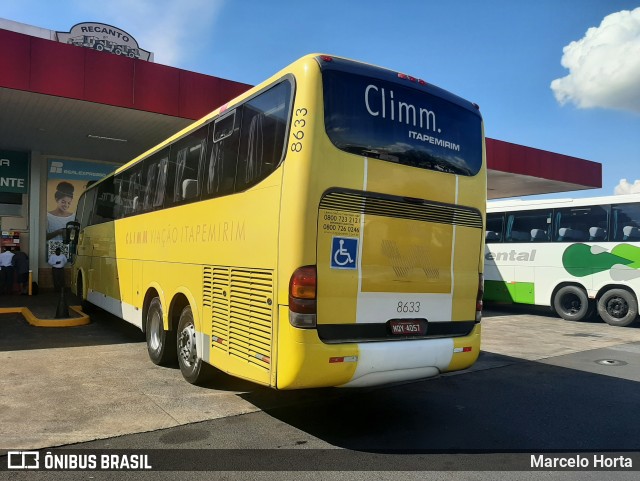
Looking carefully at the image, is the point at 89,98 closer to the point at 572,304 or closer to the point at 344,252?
the point at 344,252

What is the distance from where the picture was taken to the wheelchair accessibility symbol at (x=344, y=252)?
4340 mm

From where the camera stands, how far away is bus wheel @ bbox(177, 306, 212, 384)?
599cm

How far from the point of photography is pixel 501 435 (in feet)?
15.6

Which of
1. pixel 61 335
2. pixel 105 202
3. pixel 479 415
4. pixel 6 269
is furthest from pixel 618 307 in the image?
pixel 6 269

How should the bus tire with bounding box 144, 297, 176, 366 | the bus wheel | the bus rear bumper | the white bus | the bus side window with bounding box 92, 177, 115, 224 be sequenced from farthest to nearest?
the white bus
the bus side window with bounding box 92, 177, 115, 224
the bus tire with bounding box 144, 297, 176, 366
the bus wheel
the bus rear bumper

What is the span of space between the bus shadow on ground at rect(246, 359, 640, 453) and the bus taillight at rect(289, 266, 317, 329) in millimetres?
1223

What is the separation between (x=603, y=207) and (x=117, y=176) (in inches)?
486

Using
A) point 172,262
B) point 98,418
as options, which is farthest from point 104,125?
point 98,418

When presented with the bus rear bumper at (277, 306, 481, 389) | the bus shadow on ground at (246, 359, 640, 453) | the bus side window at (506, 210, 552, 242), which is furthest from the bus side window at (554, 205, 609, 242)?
the bus rear bumper at (277, 306, 481, 389)

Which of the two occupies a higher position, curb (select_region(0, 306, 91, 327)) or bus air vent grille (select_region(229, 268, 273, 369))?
bus air vent grille (select_region(229, 268, 273, 369))

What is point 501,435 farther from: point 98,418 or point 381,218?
point 98,418

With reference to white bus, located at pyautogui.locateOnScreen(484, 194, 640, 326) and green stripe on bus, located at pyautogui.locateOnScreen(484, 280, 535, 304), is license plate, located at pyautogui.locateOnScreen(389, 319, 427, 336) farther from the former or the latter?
green stripe on bus, located at pyautogui.locateOnScreen(484, 280, 535, 304)

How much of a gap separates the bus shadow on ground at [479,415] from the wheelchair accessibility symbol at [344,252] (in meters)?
1.61

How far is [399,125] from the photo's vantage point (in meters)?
4.89
